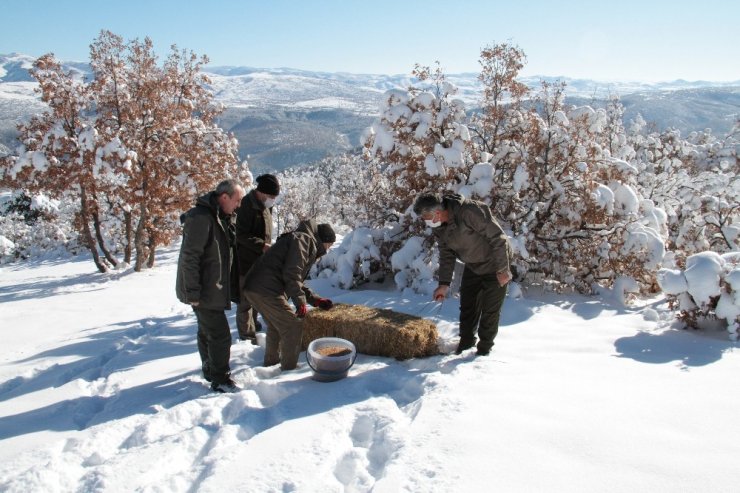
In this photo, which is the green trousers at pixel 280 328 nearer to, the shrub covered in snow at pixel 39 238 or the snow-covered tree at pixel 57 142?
the snow-covered tree at pixel 57 142

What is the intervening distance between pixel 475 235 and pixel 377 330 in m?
1.48

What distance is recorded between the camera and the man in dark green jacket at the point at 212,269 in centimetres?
407

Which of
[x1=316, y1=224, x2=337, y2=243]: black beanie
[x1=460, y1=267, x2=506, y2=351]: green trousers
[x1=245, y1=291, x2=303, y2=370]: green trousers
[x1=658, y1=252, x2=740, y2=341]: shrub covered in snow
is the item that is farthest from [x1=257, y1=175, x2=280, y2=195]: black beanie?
[x1=658, y1=252, x2=740, y2=341]: shrub covered in snow

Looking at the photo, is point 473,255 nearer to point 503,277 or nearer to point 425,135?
point 503,277

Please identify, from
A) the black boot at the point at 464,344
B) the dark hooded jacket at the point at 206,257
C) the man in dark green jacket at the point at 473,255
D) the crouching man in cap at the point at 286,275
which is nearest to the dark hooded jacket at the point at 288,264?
the crouching man in cap at the point at 286,275

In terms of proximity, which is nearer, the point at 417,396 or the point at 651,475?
the point at 651,475

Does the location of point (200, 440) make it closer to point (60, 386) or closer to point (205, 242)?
point (205, 242)

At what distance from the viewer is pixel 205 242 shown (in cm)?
411

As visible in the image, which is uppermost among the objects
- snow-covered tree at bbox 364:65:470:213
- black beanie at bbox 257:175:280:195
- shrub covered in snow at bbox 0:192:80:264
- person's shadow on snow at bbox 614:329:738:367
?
snow-covered tree at bbox 364:65:470:213

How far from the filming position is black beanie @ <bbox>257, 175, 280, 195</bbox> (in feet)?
16.7

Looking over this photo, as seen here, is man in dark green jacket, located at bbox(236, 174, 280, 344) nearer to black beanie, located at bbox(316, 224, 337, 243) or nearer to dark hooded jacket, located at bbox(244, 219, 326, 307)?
dark hooded jacket, located at bbox(244, 219, 326, 307)

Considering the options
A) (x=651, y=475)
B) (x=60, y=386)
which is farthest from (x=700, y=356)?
(x=60, y=386)

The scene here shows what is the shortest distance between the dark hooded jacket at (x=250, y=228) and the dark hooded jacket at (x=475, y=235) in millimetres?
2048

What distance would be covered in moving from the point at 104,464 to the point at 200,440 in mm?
605
